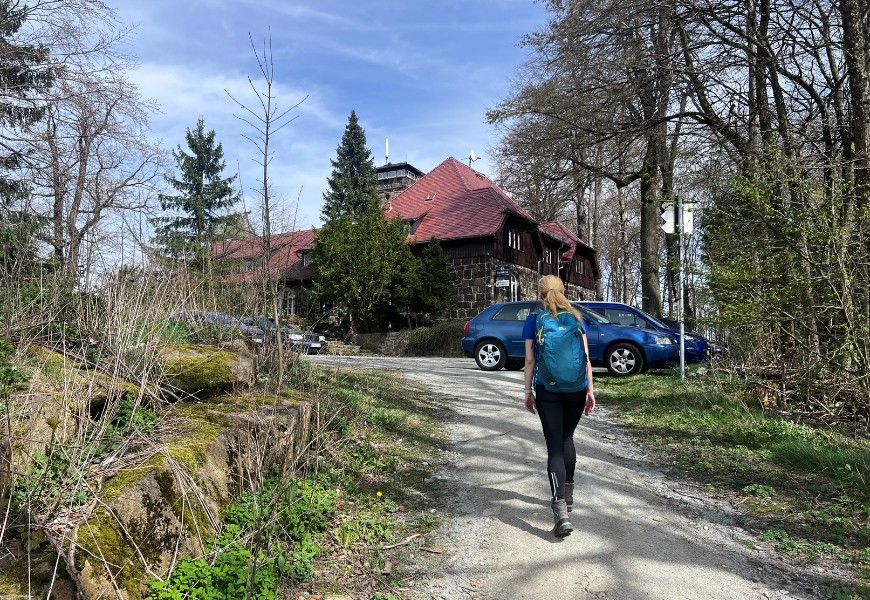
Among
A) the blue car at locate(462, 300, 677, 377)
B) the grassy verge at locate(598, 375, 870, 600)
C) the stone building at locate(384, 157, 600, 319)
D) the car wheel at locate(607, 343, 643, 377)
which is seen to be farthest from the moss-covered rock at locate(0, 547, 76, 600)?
the stone building at locate(384, 157, 600, 319)

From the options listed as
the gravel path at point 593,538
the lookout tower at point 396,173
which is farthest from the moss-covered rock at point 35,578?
the lookout tower at point 396,173

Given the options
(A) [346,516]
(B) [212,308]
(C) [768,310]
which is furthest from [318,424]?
(C) [768,310]

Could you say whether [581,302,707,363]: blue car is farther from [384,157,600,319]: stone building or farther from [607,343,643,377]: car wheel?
[384,157,600,319]: stone building

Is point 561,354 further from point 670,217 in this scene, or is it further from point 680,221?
point 670,217

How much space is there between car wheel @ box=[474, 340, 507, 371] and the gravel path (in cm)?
656

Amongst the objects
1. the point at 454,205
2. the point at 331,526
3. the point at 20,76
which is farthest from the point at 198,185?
the point at 331,526

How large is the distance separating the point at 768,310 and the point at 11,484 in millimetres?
7773

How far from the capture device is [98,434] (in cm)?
374

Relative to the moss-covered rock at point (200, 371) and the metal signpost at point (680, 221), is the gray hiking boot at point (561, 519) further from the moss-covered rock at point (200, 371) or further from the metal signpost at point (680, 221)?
the metal signpost at point (680, 221)

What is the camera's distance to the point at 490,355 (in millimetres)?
13562

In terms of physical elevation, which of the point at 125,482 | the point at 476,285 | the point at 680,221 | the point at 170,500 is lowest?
the point at 170,500

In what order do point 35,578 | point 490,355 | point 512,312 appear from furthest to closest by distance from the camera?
1. point 512,312
2. point 490,355
3. point 35,578

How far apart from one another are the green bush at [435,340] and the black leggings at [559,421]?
18262mm

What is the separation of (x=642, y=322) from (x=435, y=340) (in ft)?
38.4
